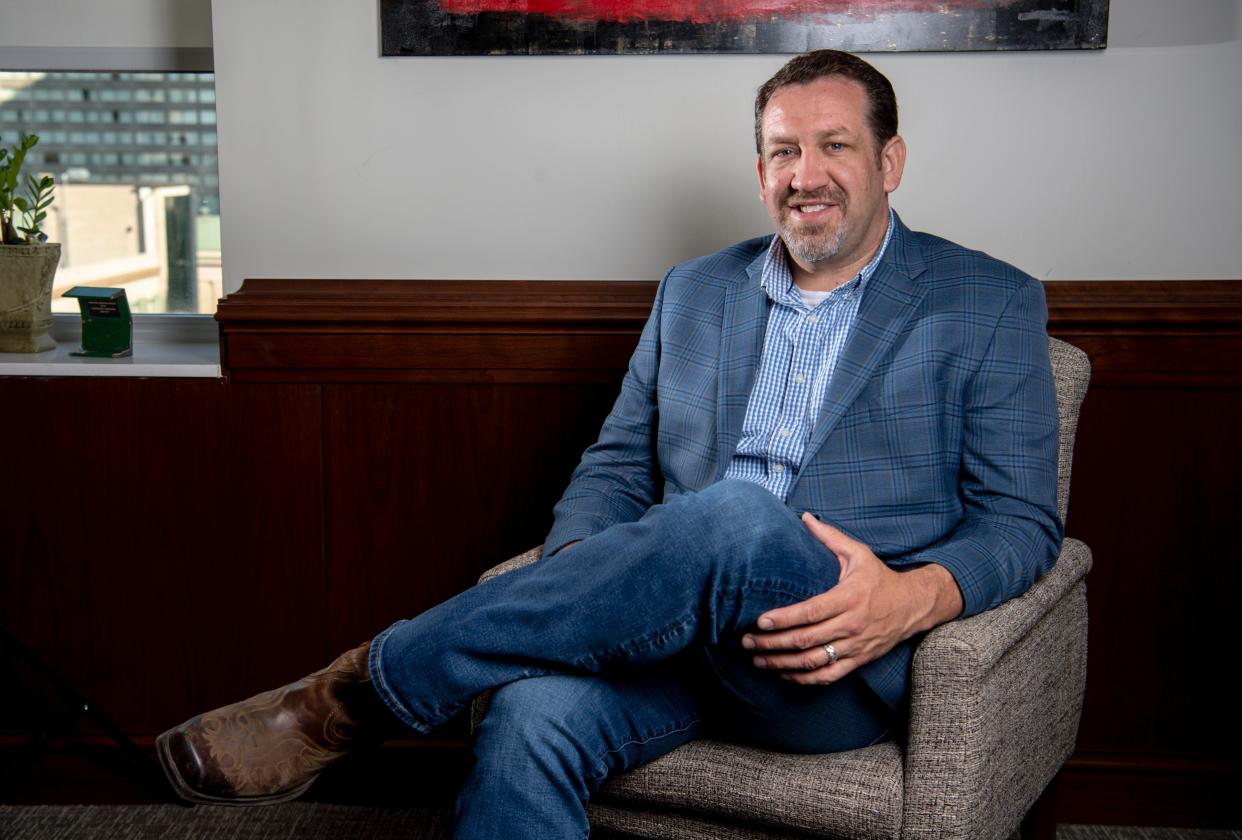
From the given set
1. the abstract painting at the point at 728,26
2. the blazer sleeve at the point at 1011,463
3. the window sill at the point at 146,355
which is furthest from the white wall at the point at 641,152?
the blazer sleeve at the point at 1011,463

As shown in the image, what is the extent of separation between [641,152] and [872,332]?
0.71m

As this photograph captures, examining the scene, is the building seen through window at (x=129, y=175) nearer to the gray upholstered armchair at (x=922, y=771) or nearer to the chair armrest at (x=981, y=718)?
the gray upholstered armchair at (x=922, y=771)

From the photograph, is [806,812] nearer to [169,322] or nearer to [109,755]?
[109,755]

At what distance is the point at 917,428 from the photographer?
1.68 metres

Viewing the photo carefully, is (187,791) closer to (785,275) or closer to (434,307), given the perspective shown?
(434,307)

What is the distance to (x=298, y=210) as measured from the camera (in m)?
2.25

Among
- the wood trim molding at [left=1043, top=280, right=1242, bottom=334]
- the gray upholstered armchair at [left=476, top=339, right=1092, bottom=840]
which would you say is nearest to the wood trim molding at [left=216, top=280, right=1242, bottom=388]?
the wood trim molding at [left=1043, top=280, right=1242, bottom=334]

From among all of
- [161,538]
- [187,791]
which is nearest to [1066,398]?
[187,791]

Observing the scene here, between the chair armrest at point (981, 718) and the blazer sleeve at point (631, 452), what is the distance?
0.60m

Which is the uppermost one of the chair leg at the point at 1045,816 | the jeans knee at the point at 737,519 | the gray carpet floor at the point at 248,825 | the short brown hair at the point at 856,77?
the short brown hair at the point at 856,77

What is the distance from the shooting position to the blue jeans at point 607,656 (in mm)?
1397

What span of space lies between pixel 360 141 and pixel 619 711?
4.19ft

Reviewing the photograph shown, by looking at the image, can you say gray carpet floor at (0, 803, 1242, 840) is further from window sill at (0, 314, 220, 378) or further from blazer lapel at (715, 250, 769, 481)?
blazer lapel at (715, 250, 769, 481)

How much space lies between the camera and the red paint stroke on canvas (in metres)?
2.12
